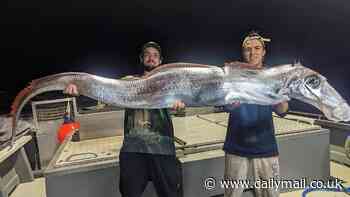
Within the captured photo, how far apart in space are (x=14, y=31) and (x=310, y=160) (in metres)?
3.35

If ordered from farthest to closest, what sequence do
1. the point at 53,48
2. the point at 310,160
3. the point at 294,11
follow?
the point at 294,11
the point at 53,48
the point at 310,160

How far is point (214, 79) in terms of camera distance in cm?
153

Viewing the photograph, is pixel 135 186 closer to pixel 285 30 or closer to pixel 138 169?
pixel 138 169

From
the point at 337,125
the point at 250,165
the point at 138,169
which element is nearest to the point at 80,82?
the point at 138,169

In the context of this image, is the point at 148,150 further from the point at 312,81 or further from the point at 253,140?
the point at 312,81

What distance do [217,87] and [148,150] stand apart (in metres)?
0.53

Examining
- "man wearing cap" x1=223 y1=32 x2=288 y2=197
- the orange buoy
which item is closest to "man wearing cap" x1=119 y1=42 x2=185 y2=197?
"man wearing cap" x1=223 y1=32 x2=288 y2=197

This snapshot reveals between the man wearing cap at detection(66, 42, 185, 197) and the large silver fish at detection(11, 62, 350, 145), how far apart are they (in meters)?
0.22

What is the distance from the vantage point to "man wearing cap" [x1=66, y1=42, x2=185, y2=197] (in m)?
1.71

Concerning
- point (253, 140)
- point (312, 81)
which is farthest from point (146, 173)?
point (312, 81)

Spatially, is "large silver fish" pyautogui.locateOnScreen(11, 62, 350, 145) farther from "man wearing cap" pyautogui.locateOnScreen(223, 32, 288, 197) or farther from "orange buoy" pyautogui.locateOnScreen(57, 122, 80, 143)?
"orange buoy" pyautogui.locateOnScreen(57, 122, 80, 143)

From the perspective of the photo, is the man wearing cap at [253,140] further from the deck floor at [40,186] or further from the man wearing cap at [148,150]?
the deck floor at [40,186]

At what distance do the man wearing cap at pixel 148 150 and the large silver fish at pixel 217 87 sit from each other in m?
0.22

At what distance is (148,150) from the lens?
172cm
